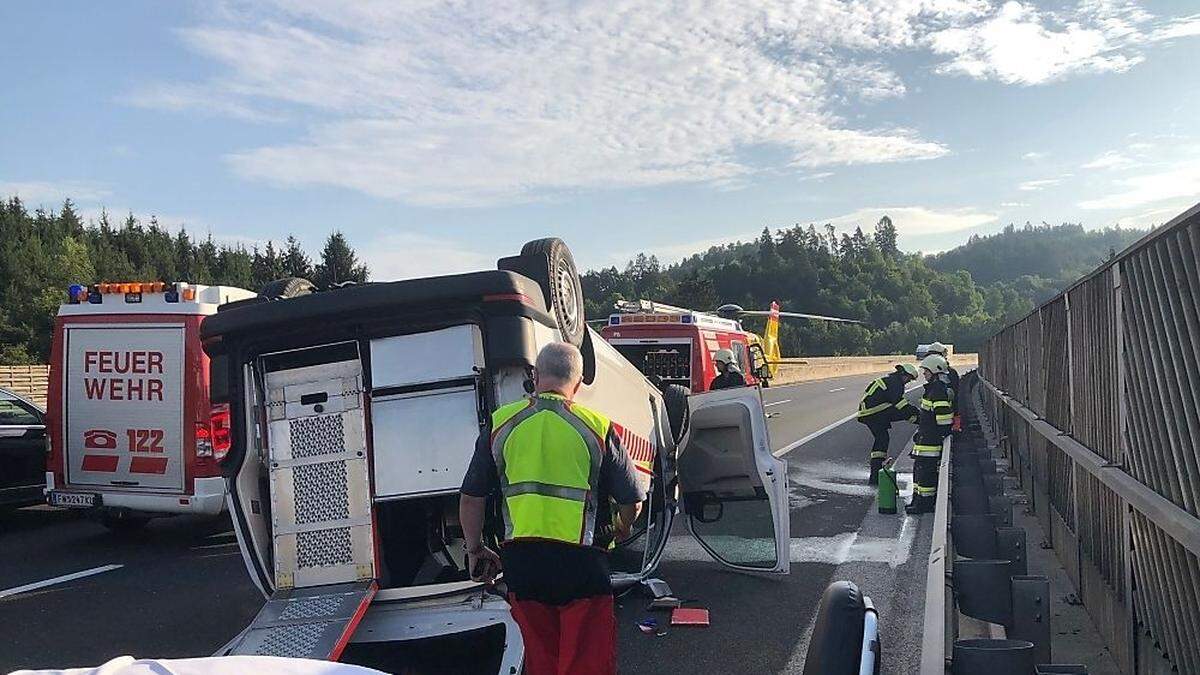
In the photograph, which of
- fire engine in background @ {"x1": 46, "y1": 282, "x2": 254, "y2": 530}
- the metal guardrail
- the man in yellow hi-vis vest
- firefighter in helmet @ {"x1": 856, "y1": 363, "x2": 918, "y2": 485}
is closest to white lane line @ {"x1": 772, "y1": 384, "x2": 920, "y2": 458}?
firefighter in helmet @ {"x1": 856, "y1": 363, "x2": 918, "y2": 485}

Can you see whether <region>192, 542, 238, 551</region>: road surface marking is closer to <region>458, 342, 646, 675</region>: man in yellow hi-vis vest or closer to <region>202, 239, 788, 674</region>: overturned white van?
<region>202, 239, 788, 674</region>: overturned white van

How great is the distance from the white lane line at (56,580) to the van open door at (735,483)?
4.87 m

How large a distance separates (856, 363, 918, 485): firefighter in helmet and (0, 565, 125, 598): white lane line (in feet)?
27.1

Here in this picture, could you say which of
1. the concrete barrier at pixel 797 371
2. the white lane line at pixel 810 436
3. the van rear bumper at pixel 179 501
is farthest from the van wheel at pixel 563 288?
the concrete barrier at pixel 797 371

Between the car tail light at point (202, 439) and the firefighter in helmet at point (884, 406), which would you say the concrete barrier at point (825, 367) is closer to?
the firefighter in helmet at point (884, 406)

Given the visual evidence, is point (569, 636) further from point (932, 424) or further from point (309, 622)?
point (932, 424)

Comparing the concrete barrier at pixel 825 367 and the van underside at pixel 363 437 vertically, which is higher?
the concrete barrier at pixel 825 367

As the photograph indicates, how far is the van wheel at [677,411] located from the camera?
23.5 feet

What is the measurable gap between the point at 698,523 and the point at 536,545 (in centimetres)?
336

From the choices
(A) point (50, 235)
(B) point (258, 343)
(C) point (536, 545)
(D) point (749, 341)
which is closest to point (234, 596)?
(B) point (258, 343)

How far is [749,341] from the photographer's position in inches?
795

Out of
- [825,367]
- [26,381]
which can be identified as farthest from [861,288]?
[26,381]

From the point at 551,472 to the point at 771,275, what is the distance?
361ft

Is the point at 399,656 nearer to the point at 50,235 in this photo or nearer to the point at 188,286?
the point at 188,286
